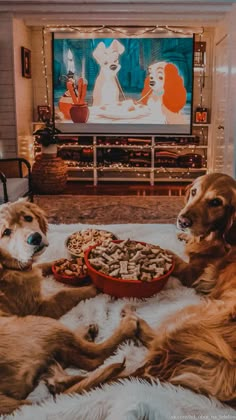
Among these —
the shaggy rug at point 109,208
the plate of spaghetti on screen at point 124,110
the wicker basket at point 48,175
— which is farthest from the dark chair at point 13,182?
the plate of spaghetti on screen at point 124,110

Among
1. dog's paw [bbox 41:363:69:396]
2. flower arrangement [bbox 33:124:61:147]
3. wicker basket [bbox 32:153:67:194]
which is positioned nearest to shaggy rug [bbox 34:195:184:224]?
wicker basket [bbox 32:153:67:194]

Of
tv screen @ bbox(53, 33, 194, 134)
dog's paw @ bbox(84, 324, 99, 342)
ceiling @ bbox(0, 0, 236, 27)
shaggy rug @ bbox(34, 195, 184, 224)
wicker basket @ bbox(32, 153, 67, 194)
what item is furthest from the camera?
tv screen @ bbox(53, 33, 194, 134)

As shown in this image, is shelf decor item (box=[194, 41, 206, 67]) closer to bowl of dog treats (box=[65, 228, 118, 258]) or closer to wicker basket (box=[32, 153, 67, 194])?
wicker basket (box=[32, 153, 67, 194])

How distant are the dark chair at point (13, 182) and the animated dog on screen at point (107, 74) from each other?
239 centimetres

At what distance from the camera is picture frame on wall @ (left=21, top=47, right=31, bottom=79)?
6.77 m

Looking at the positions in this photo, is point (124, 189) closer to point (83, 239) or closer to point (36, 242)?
point (83, 239)

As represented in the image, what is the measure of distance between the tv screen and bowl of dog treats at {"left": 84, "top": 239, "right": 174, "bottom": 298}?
570 cm

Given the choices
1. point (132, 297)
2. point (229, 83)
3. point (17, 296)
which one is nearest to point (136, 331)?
point (132, 297)

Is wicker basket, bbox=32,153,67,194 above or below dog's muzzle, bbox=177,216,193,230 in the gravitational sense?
below

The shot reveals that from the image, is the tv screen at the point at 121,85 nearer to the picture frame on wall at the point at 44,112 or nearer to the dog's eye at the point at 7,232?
the picture frame on wall at the point at 44,112

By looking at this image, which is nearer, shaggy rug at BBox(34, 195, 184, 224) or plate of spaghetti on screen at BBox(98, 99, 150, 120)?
shaggy rug at BBox(34, 195, 184, 224)

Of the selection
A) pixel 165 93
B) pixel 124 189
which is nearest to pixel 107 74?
pixel 165 93

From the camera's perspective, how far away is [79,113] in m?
7.33

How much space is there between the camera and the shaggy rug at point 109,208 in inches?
203
